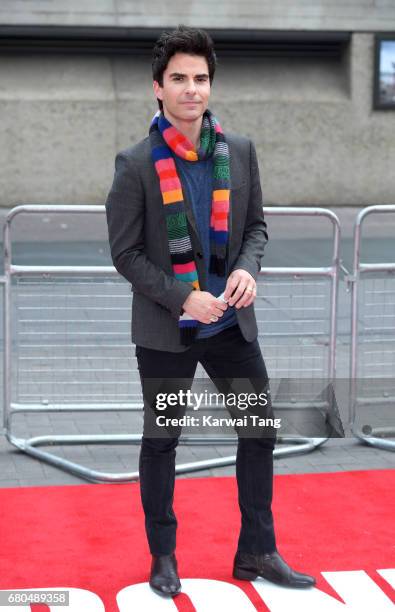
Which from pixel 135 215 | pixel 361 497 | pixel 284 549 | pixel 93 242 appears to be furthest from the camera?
pixel 93 242

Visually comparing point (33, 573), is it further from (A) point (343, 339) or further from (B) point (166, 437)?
(A) point (343, 339)

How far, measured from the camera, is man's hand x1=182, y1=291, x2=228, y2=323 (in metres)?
4.33

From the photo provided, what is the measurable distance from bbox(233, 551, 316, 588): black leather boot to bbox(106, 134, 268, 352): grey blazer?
93cm

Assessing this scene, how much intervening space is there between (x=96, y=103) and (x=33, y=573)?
14528 mm

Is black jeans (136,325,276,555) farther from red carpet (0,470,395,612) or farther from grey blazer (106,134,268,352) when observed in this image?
red carpet (0,470,395,612)

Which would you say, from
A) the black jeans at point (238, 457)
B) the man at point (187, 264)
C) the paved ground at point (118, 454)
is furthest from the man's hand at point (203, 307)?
the paved ground at point (118, 454)

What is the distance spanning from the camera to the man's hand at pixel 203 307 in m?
4.33

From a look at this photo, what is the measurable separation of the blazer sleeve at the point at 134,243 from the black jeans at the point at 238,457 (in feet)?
0.77

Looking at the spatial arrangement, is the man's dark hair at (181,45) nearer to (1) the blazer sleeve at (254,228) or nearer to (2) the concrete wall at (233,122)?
(1) the blazer sleeve at (254,228)

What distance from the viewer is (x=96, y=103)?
1862 centimetres

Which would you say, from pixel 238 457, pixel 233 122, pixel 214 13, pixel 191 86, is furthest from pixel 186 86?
pixel 233 122

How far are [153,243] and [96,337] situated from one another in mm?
2373

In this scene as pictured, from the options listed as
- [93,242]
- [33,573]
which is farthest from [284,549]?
[93,242]

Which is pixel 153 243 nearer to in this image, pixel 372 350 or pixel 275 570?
pixel 275 570
